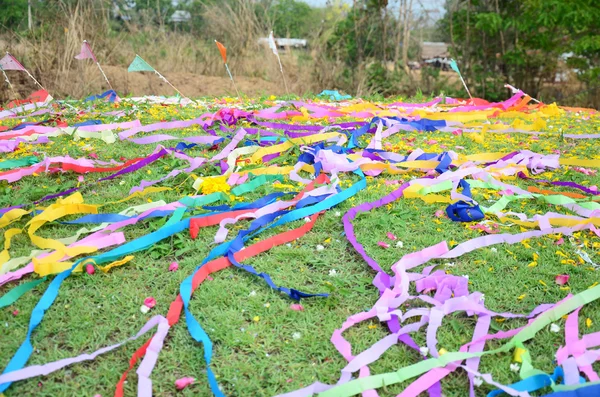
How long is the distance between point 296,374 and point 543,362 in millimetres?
823

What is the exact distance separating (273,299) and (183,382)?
1.74ft

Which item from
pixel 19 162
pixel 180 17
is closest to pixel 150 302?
pixel 19 162

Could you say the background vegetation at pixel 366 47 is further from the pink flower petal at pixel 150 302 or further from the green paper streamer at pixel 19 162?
the pink flower petal at pixel 150 302

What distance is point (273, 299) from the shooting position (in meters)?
1.99

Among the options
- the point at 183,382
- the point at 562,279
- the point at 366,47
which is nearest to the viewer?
the point at 183,382

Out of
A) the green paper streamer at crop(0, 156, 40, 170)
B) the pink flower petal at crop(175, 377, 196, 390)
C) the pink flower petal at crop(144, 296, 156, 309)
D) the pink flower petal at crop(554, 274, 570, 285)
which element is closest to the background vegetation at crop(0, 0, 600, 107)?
the green paper streamer at crop(0, 156, 40, 170)

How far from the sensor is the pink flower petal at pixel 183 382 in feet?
5.12

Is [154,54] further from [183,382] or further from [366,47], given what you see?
[183,382]

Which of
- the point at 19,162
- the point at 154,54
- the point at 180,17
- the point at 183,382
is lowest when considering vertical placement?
the point at 183,382

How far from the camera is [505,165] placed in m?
3.38

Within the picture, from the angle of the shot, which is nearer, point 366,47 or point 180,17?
point 366,47

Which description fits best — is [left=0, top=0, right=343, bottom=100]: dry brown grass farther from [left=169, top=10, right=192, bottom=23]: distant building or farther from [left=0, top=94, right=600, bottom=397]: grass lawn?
[left=0, top=94, right=600, bottom=397]: grass lawn

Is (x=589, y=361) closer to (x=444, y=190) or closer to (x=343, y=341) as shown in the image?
(x=343, y=341)

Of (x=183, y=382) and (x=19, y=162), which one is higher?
(x=19, y=162)
